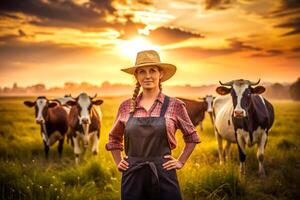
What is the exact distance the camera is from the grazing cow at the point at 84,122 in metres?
8.20

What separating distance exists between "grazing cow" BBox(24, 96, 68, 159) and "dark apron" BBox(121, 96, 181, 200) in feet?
20.8

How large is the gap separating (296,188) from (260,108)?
166 centimetres

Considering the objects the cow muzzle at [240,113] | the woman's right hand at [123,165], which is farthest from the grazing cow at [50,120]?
the woman's right hand at [123,165]

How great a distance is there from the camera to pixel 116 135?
3094 mm

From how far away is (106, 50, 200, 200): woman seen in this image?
9.11 feet

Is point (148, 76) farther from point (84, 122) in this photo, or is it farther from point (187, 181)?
point (84, 122)

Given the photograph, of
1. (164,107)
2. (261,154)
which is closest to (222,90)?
(261,154)

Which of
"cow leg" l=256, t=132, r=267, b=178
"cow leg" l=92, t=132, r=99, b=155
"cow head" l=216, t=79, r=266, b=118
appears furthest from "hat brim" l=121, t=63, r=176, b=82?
"cow leg" l=92, t=132, r=99, b=155

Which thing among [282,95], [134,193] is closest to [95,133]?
[134,193]

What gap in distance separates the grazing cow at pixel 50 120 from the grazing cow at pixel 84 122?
0.69 m

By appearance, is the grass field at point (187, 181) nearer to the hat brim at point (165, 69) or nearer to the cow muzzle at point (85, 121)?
the cow muzzle at point (85, 121)

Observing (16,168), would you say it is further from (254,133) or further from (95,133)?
(254,133)

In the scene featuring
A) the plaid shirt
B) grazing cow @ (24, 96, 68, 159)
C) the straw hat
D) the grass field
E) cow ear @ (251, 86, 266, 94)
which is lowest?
the grass field

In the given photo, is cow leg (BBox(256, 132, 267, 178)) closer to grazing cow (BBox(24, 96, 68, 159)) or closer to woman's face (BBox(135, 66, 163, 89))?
woman's face (BBox(135, 66, 163, 89))
